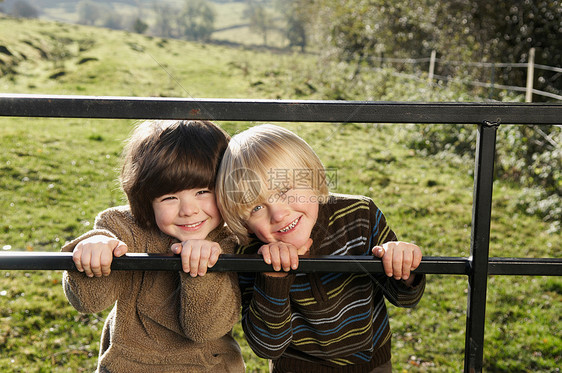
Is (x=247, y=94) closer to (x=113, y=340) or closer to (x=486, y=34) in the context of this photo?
(x=486, y=34)

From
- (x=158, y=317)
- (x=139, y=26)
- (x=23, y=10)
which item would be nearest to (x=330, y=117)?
(x=158, y=317)

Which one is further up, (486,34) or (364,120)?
(486,34)

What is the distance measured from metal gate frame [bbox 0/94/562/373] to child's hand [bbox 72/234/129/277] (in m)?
0.02

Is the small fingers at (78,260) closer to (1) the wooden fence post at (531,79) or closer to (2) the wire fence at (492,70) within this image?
(2) the wire fence at (492,70)

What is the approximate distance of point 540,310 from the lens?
12.3ft

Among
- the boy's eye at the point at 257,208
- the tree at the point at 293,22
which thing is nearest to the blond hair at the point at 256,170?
the boy's eye at the point at 257,208

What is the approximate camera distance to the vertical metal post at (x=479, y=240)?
116 centimetres

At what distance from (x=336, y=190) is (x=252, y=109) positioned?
4.55 metres

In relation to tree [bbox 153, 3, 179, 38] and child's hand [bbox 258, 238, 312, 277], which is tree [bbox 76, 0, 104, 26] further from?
child's hand [bbox 258, 238, 312, 277]

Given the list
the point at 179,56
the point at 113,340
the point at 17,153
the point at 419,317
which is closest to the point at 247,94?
the point at 179,56

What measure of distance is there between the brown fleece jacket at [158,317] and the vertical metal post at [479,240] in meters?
0.63

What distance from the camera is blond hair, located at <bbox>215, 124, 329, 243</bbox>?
1452mm

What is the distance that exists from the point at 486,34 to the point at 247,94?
4.71 m

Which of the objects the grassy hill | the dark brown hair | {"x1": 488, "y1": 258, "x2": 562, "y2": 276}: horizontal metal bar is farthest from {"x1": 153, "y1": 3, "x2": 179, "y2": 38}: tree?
{"x1": 488, "y1": 258, "x2": 562, "y2": 276}: horizontal metal bar
